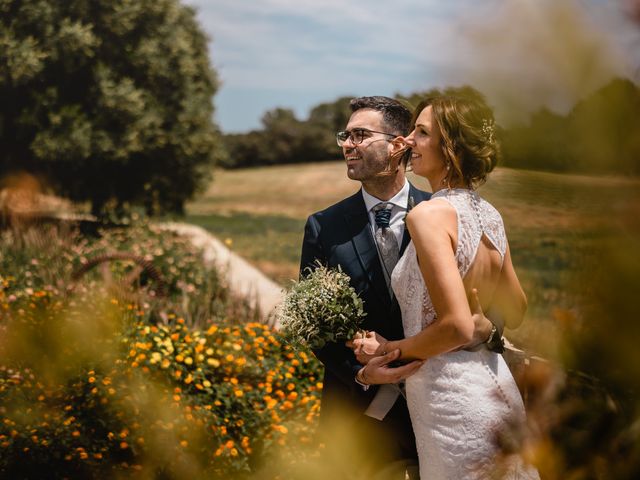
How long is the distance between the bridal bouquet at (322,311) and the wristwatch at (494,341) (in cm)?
50

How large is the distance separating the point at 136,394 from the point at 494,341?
2777 millimetres

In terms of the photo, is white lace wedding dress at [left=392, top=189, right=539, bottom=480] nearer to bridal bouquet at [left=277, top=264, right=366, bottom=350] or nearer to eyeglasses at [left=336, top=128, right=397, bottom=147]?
bridal bouquet at [left=277, top=264, right=366, bottom=350]

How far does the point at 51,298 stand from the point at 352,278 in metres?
3.49

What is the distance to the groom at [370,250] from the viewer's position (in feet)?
8.23

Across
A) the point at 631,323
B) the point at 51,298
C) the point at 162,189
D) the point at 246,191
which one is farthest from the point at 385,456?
the point at 246,191

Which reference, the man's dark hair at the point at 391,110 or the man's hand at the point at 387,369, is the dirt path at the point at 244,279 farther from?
the man's hand at the point at 387,369

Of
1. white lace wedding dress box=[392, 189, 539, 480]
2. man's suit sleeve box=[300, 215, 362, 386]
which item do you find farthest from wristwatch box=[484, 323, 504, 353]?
man's suit sleeve box=[300, 215, 362, 386]

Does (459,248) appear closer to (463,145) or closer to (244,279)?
(463,145)

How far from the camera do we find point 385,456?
2430 millimetres

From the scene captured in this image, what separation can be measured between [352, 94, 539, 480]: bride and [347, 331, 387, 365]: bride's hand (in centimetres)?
3

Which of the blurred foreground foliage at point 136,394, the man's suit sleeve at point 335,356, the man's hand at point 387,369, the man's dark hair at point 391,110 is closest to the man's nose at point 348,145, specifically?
the man's dark hair at point 391,110

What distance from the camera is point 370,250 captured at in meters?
2.61

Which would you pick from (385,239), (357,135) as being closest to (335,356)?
(385,239)

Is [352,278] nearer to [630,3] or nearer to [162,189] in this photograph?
[630,3]
